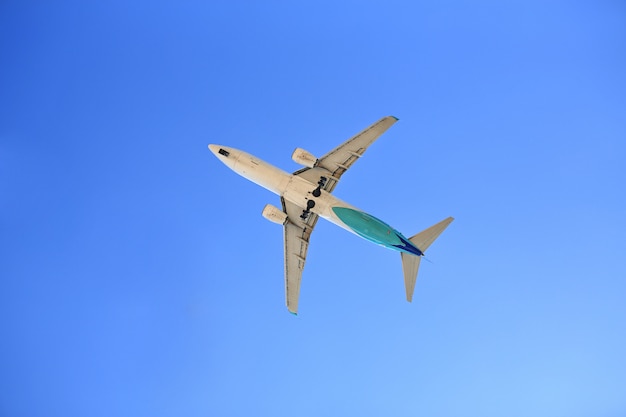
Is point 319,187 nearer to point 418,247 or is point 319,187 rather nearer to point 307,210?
point 307,210

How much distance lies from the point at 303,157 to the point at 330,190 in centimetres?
411

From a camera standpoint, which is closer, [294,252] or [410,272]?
[410,272]

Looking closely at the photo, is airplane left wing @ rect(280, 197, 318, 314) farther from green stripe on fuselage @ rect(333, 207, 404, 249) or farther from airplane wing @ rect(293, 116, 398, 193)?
green stripe on fuselage @ rect(333, 207, 404, 249)

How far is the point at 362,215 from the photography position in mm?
32281

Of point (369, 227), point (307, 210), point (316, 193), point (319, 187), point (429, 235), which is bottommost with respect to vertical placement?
point (369, 227)

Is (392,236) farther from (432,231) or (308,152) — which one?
(308,152)

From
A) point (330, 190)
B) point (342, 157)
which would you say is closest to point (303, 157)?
point (342, 157)

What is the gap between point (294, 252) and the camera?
1459 inches

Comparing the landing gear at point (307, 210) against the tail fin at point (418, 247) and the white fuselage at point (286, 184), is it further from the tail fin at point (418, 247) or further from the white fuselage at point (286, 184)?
the tail fin at point (418, 247)

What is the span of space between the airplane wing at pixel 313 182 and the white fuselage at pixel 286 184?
129cm

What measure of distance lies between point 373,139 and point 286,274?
15.1 m

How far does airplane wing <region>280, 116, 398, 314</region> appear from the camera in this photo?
33438 millimetres

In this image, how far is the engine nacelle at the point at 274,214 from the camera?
35.0 metres

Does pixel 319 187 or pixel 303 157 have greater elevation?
pixel 303 157
